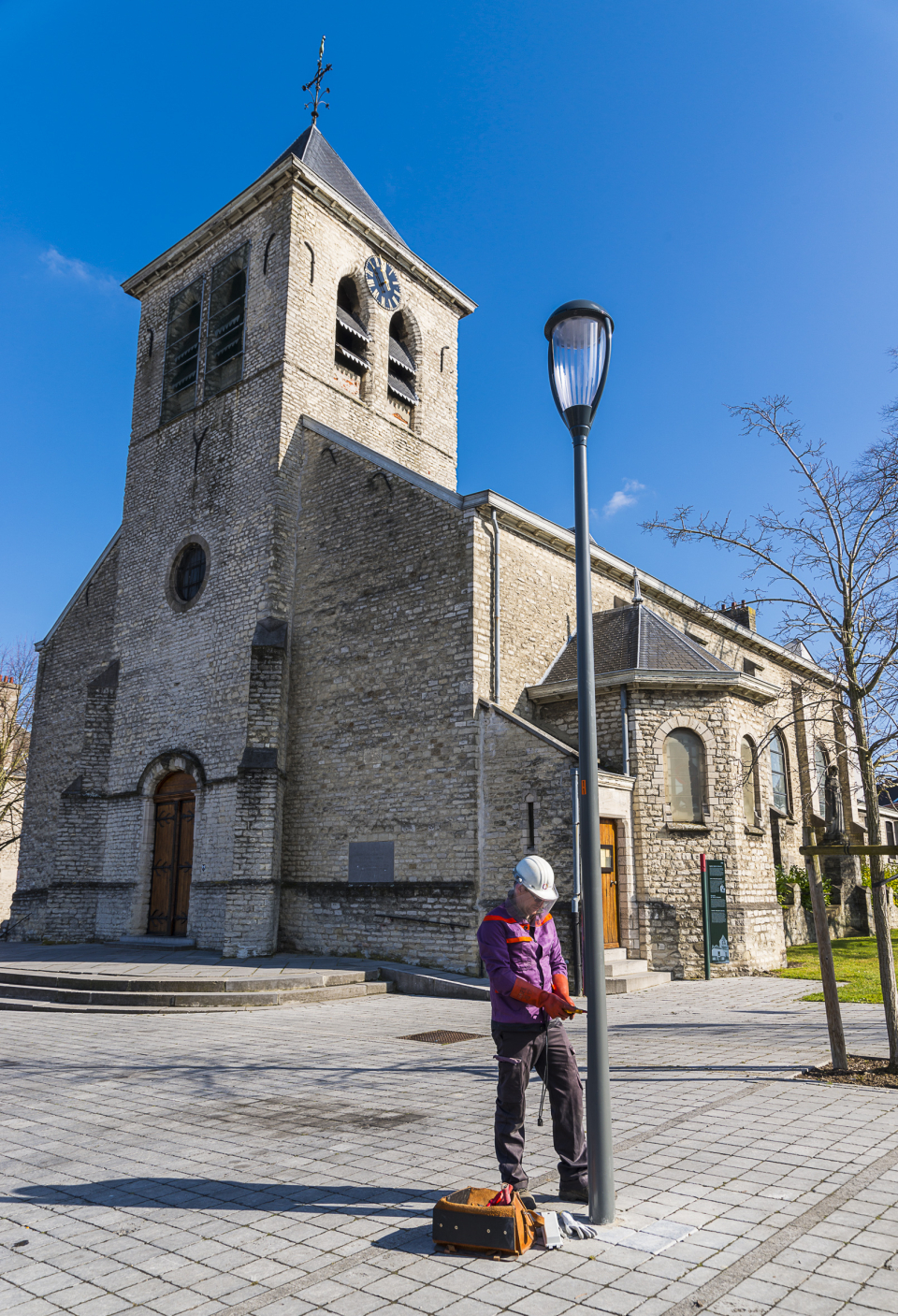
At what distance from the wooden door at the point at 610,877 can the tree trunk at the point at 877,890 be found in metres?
6.35

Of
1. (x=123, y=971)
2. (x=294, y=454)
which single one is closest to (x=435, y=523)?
(x=294, y=454)

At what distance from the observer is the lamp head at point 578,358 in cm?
463

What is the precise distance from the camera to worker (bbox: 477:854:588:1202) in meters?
4.05

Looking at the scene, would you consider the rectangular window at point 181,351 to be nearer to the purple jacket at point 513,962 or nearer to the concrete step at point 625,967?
the concrete step at point 625,967

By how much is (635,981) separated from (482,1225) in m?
9.71

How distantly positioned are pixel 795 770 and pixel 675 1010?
1553cm

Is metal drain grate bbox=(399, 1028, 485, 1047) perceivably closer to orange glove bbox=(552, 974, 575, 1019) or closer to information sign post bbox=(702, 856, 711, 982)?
orange glove bbox=(552, 974, 575, 1019)

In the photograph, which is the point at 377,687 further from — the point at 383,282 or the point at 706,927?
the point at 383,282

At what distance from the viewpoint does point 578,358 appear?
4.69 meters

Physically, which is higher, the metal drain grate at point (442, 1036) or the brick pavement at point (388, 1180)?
the brick pavement at point (388, 1180)

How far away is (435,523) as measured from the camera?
15422mm

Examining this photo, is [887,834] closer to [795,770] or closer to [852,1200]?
[795,770]

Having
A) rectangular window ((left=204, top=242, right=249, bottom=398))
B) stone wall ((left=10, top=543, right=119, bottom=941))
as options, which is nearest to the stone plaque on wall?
stone wall ((left=10, top=543, right=119, bottom=941))

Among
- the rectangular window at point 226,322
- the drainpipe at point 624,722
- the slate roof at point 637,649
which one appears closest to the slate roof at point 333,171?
the rectangular window at point 226,322
